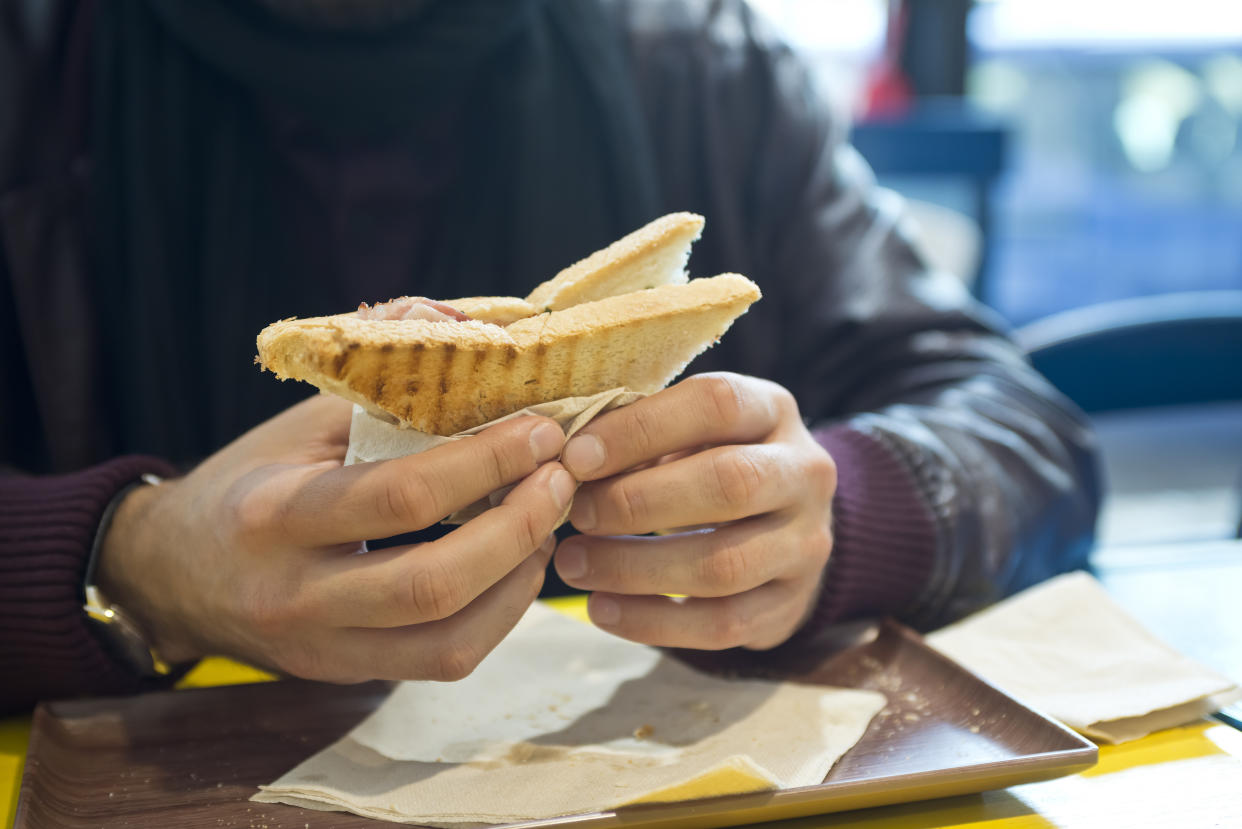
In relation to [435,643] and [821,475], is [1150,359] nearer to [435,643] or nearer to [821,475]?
[821,475]

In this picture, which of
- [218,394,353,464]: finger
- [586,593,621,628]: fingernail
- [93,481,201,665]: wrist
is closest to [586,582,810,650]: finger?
[586,593,621,628]: fingernail

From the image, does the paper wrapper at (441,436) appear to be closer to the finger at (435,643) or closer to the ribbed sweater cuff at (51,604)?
the finger at (435,643)

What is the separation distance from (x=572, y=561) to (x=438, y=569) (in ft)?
0.62

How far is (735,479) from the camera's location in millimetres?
982

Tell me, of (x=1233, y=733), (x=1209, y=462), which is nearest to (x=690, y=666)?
(x=1233, y=733)

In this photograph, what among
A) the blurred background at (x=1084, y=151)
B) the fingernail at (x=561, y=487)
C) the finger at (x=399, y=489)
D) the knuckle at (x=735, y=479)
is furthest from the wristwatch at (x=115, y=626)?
the blurred background at (x=1084, y=151)

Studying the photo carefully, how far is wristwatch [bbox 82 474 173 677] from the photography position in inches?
43.9

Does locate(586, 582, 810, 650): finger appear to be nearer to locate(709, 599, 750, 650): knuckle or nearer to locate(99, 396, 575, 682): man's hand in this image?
locate(709, 599, 750, 650): knuckle

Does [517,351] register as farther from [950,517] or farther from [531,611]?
[950,517]

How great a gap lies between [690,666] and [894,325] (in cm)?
97

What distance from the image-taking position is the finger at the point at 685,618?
3.40ft

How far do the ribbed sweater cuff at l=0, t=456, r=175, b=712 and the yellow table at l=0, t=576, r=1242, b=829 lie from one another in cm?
10

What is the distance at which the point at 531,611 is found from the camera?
52.9 inches

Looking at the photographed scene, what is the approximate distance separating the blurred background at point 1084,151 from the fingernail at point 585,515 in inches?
142
